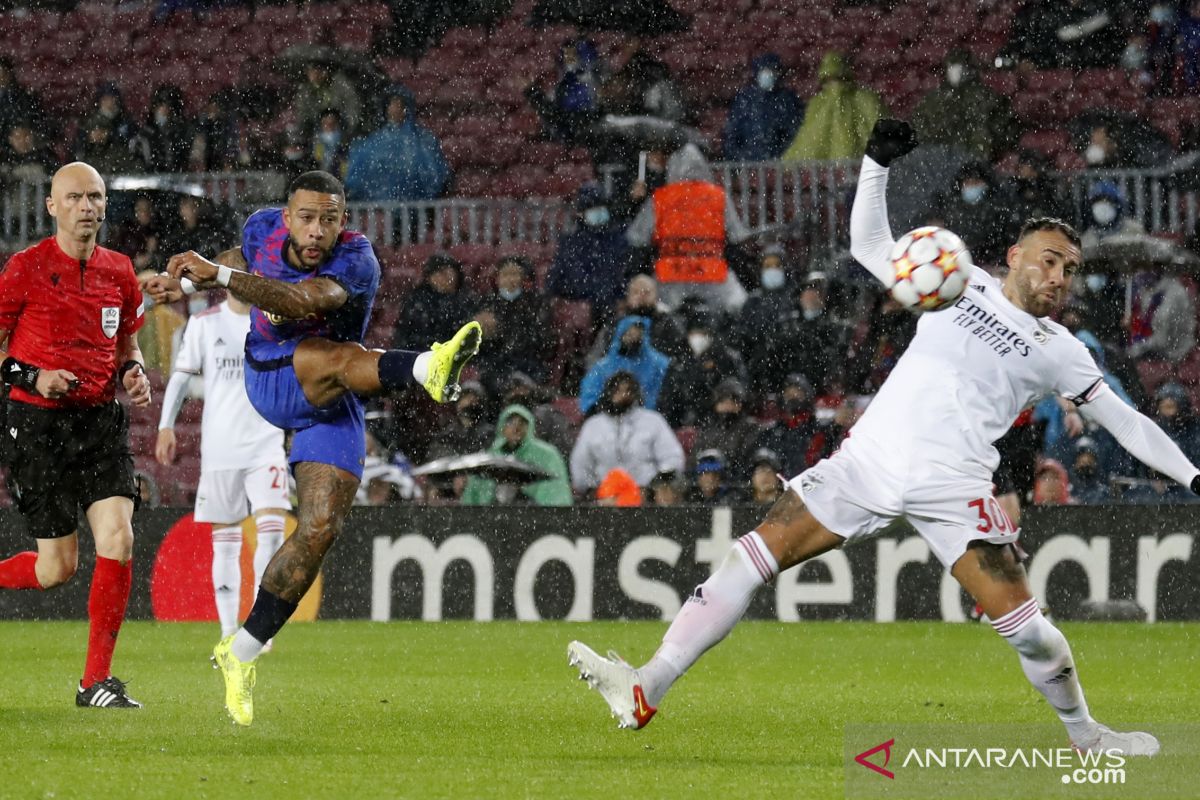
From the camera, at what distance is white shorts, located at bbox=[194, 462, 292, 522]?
1134 cm

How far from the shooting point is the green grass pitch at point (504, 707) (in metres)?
6.25

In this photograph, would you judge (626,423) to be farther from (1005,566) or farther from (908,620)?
(1005,566)

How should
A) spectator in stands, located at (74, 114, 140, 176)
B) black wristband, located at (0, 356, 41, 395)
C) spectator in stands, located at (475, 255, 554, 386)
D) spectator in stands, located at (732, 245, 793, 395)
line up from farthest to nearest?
spectator in stands, located at (74, 114, 140, 176)
spectator in stands, located at (475, 255, 554, 386)
spectator in stands, located at (732, 245, 793, 395)
black wristband, located at (0, 356, 41, 395)

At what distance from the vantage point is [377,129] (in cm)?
1850

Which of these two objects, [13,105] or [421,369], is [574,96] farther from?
[421,369]

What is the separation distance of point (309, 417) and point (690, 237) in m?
8.80

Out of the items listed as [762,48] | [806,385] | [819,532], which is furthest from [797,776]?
[762,48]

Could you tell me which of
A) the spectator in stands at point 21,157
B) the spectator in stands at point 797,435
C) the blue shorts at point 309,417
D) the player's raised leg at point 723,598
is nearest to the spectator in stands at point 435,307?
the spectator in stands at point 797,435

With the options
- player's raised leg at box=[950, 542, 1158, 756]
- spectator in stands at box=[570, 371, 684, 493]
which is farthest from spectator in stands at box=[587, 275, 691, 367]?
player's raised leg at box=[950, 542, 1158, 756]

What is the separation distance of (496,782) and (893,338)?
928 cm

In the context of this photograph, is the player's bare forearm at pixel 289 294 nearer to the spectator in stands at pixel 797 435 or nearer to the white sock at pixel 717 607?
the white sock at pixel 717 607

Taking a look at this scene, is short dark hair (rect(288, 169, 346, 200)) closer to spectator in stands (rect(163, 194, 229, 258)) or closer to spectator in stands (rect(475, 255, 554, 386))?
spectator in stands (rect(475, 255, 554, 386))

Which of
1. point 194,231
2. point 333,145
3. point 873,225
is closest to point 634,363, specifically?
point 194,231

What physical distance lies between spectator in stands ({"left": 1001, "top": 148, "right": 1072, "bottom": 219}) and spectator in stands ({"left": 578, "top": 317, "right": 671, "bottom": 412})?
3014 mm
